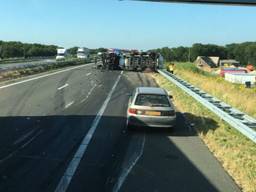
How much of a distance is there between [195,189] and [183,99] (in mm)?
15273

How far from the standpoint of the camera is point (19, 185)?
8.05m

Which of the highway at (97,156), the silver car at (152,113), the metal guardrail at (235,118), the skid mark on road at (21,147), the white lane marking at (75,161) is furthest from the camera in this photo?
the silver car at (152,113)

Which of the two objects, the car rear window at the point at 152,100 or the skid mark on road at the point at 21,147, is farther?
the car rear window at the point at 152,100

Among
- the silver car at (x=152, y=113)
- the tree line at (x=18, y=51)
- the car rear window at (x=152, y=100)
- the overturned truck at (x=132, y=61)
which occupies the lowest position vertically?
the tree line at (x=18, y=51)

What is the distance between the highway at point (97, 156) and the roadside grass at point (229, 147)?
254mm

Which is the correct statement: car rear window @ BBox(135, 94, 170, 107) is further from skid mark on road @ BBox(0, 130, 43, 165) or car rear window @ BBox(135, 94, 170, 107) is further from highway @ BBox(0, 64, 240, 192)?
skid mark on road @ BBox(0, 130, 43, 165)

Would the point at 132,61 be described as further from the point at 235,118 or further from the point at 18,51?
the point at 18,51

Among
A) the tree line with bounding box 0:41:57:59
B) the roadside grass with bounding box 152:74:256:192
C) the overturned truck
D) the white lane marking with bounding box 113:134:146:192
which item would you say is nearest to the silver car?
the roadside grass with bounding box 152:74:256:192

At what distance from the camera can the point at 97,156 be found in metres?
10.6

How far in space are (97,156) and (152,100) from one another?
4414 mm

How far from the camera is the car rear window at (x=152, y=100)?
14.4 meters

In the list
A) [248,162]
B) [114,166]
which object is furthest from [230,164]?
[114,166]

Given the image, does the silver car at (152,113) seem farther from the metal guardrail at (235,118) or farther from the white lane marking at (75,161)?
the metal guardrail at (235,118)

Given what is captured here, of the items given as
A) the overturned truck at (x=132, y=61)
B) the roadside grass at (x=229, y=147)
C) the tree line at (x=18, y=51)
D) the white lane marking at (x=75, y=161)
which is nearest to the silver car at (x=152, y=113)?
the roadside grass at (x=229, y=147)
